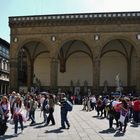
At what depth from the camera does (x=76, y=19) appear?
39.0 metres

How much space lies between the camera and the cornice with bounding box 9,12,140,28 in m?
38.4

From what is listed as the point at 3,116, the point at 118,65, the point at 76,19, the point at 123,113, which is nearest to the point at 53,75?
the point at 76,19

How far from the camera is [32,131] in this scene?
14094 millimetres

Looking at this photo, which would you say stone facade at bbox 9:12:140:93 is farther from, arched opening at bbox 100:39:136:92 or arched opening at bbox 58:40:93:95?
arched opening at bbox 58:40:93:95

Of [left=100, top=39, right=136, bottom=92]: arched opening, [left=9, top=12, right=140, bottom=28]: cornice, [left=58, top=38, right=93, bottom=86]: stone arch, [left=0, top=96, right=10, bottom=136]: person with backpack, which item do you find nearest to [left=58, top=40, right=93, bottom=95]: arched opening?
[left=58, top=38, right=93, bottom=86]: stone arch

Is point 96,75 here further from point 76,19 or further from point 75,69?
point 75,69

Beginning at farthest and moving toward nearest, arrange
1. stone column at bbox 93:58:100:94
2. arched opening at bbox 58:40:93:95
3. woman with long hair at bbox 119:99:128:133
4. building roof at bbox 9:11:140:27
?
arched opening at bbox 58:40:93:95
stone column at bbox 93:58:100:94
building roof at bbox 9:11:140:27
woman with long hair at bbox 119:99:128:133

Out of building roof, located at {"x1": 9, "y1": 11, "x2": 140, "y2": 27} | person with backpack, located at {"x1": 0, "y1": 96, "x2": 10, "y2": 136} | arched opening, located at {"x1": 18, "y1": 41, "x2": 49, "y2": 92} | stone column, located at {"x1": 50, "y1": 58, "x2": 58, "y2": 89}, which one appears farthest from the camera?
arched opening, located at {"x1": 18, "y1": 41, "x2": 49, "y2": 92}

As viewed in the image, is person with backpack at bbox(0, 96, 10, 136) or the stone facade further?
the stone facade

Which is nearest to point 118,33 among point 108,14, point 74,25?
point 108,14

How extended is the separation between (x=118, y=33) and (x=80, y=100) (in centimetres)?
798

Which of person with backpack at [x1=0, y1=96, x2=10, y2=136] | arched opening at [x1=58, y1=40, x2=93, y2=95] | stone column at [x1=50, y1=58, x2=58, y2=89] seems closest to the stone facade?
stone column at [x1=50, y1=58, x2=58, y2=89]

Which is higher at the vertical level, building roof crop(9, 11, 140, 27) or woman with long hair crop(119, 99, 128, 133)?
building roof crop(9, 11, 140, 27)

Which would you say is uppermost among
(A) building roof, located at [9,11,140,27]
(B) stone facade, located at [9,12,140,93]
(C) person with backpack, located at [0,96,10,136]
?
(A) building roof, located at [9,11,140,27]
